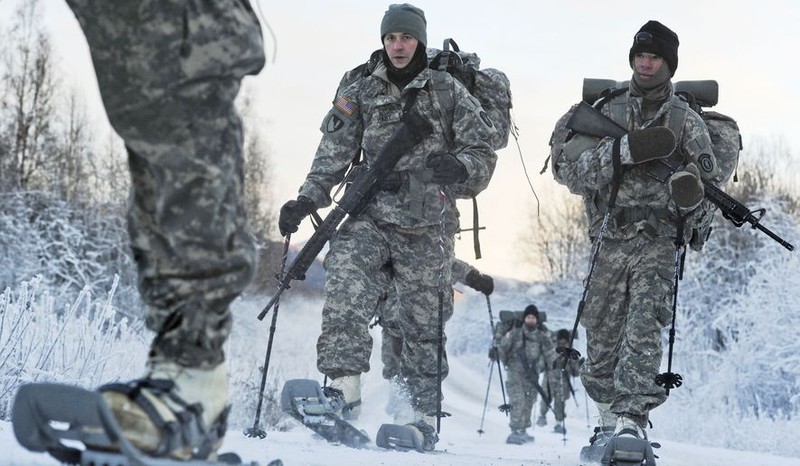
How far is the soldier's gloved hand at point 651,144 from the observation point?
5.57 m

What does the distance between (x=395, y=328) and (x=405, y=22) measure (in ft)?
8.53

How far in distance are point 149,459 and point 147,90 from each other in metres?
0.72

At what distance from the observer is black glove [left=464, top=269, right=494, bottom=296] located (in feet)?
34.1

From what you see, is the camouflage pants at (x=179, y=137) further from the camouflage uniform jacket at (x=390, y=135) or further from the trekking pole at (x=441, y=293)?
the trekking pole at (x=441, y=293)

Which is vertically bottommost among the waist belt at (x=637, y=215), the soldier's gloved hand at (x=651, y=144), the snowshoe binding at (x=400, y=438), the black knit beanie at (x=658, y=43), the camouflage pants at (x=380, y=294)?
the snowshoe binding at (x=400, y=438)

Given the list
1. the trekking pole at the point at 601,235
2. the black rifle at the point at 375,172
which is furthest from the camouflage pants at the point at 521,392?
the trekking pole at the point at 601,235

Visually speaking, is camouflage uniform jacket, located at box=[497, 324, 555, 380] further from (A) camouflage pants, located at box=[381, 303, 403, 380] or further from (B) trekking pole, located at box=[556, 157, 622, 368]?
(B) trekking pole, located at box=[556, 157, 622, 368]

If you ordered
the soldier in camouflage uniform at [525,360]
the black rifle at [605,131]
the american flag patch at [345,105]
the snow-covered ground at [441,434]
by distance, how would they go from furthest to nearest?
the soldier in camouflage uniform at [525,360]
the american flag patch at [345,105]
the black rifle at [605,131]
the snow-covered ground at [441,434]

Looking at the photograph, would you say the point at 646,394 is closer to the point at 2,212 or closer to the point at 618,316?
the point at 618,316

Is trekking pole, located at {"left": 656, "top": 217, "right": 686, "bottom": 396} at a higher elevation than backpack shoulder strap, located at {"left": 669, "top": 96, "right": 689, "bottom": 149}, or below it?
below

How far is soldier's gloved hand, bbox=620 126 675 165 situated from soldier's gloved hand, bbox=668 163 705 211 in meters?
0.13

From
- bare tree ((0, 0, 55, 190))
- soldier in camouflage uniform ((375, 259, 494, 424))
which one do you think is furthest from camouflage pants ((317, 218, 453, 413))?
bare tree ((0, 0, 55, 190))

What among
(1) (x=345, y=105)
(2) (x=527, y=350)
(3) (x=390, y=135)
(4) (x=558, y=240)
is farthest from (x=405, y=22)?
(4) (x=558, y=240)

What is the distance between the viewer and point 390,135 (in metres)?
6.43
